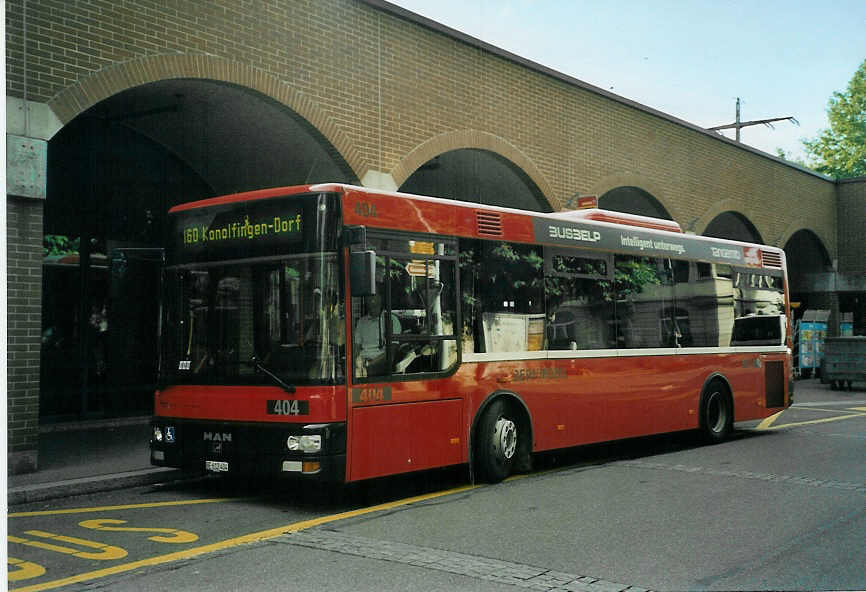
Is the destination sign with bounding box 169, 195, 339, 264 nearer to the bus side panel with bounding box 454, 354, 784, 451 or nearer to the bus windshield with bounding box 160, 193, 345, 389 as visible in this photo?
the bus windshield with bounding box 160, 193, 345, 389

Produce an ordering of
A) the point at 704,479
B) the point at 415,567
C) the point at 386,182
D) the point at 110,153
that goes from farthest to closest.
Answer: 1. the point at 110,153
2. the point at 386,182
3. the point at 704,479
4. the point at 415,567

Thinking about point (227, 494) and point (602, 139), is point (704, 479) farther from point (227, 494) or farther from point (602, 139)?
point (602, 139)

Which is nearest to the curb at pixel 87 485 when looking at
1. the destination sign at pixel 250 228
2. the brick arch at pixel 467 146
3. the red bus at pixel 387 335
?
the red bus at pixel 387 335

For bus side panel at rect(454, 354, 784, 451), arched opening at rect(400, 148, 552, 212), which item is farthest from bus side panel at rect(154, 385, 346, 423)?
arched opening at rect(400, 148, 552, 212)

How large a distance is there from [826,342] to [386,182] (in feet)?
53.1

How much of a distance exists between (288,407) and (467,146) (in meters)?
9.19

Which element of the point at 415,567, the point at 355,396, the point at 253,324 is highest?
the point at 253,324

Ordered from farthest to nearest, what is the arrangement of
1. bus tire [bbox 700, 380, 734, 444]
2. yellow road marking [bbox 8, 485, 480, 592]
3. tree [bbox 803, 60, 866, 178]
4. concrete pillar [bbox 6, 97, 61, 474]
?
1. tree [bbox 803, 60, 866, 178]
2. bus tire [bbox 700, 380, 734, 444]
3. concrete pillar [bbox 6, 97, 61, 474]
4. yellow road marking [bbox 8, 485, 480, 592]

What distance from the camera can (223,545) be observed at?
6.80 meters

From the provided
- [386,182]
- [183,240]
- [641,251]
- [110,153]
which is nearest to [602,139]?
[386,182]

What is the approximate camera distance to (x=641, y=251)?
1202 cm

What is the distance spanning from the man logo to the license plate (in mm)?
202

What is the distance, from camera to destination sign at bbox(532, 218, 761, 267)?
10648mm

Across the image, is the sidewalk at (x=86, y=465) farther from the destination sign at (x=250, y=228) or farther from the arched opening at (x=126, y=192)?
the destination sign at (x=250, y=228)
